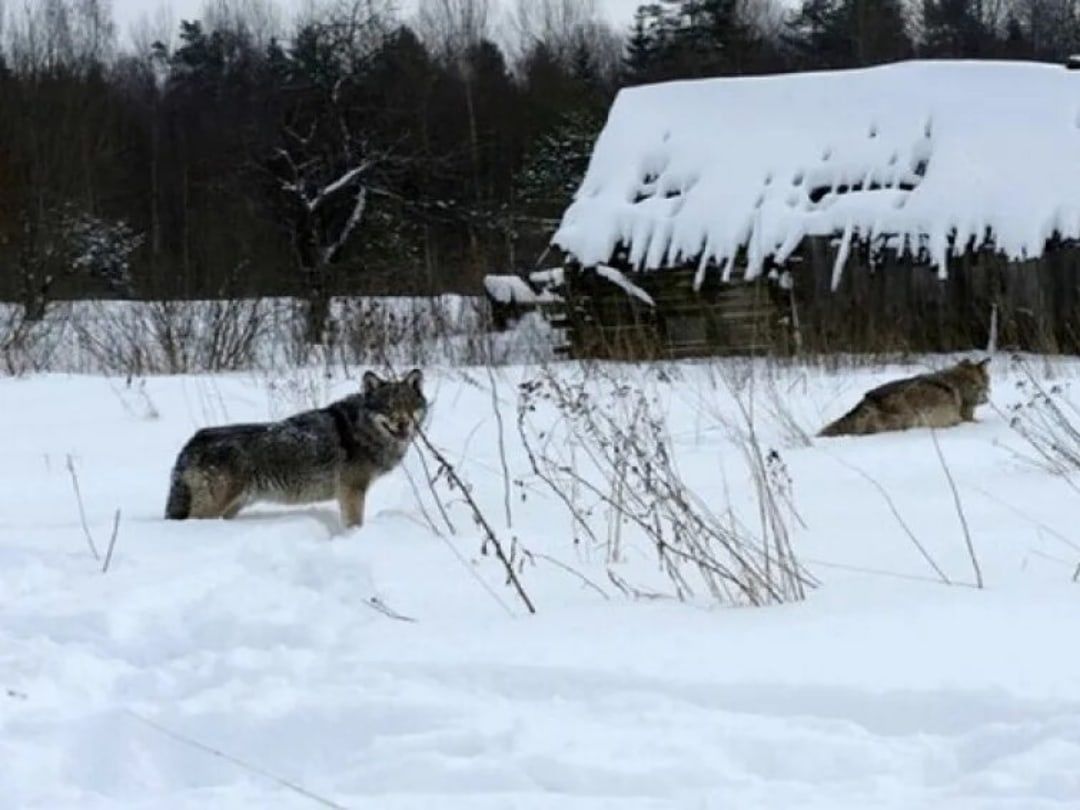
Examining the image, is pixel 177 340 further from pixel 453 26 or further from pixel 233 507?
pixel 453 26

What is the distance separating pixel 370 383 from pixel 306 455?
0.64 m

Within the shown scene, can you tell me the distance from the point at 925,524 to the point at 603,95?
37.7 metres

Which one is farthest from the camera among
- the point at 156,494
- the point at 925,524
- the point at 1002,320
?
the point at 1002,320

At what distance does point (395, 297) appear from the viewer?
18109mm

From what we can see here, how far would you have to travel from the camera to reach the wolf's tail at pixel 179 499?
5.62 meters

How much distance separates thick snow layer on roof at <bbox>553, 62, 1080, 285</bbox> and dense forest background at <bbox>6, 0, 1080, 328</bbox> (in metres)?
3.14

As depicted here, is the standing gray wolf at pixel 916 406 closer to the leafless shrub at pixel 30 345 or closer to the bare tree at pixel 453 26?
the leafless shrub at pixel 30 345

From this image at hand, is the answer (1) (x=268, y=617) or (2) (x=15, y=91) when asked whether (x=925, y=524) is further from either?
(2) (x=15, y=91)

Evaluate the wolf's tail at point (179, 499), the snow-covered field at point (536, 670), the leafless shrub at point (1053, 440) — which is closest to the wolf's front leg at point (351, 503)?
the snow-covered field at point (536, 670)

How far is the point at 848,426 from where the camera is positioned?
25.1ft

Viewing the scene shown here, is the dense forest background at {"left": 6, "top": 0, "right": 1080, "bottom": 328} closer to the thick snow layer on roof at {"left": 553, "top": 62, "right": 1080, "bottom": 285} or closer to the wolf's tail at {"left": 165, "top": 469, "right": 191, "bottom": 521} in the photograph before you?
the thick snow layer on roof at {"left": 553, "top": 62, "right": 1080, "bottom": 285}

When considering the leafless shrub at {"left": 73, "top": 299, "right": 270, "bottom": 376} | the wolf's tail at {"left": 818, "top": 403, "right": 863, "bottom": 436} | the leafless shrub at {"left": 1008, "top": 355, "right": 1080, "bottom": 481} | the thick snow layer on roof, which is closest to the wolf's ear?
the wolf's tail at {"left": 818, "top": 403, "right": 863, "bottom": 436}

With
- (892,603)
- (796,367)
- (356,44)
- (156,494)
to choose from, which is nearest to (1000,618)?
(892,603)

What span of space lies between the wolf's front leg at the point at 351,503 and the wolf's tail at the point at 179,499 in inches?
28.5
